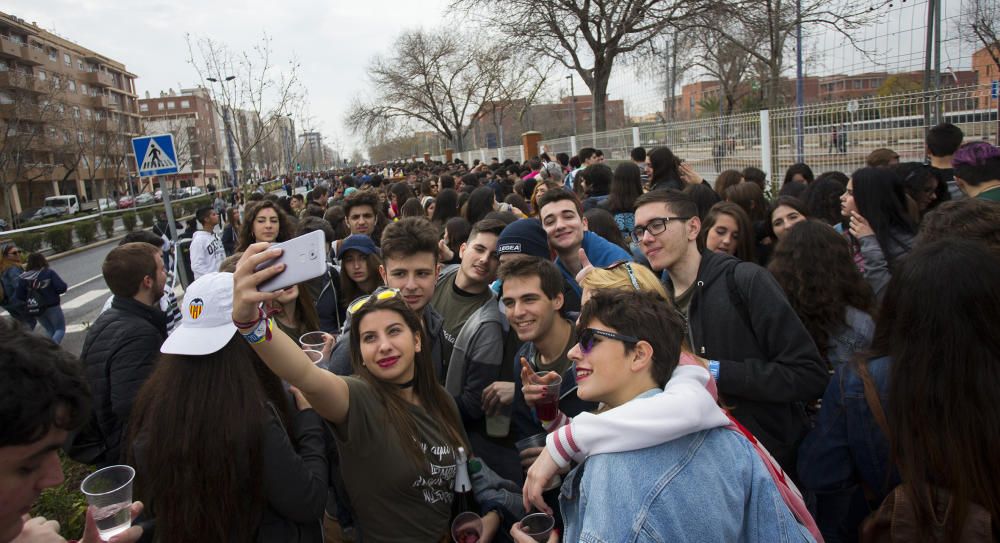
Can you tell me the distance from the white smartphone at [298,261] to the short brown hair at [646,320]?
2.70 ft

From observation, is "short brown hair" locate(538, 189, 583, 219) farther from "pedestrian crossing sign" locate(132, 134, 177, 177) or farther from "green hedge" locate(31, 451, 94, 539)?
"pedestrian crossing sign" locate(132, 134, 177, 177)

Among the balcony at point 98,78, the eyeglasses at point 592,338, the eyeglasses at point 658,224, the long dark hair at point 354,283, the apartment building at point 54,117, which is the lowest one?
the long dark hair at point 354,283

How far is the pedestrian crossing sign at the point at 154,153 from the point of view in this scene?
8992mm

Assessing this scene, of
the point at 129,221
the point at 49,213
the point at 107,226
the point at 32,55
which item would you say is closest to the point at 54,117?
the point at 49,213

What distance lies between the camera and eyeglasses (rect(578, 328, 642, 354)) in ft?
5.71

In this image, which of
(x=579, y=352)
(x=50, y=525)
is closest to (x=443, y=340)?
(x=579, y=352)

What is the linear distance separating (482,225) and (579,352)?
218 centimetres

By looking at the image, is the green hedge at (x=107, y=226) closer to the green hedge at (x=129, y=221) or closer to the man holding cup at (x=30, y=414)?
the green hedge at (x=129, y=221)

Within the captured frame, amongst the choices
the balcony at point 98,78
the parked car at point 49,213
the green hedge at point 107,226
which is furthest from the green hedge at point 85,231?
the balcony at point 98,78

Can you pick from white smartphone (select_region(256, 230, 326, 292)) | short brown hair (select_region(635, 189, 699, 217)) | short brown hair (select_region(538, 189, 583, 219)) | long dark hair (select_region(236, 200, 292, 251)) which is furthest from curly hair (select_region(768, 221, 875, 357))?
long dark hair (select_region(236, 200, 292, 251))

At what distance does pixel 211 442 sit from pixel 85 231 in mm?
26751

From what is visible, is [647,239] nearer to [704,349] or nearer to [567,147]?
[704,349]

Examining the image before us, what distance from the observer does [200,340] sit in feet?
6.41

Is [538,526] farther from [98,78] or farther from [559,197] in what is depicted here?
[98,78]
